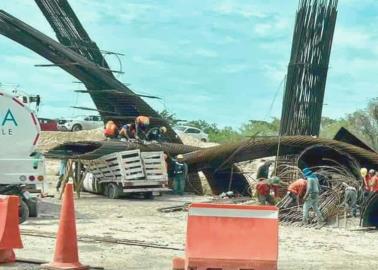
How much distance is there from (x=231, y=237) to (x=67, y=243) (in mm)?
2236

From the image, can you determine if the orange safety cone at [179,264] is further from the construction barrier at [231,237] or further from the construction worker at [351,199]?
the construction worker at [351,199]

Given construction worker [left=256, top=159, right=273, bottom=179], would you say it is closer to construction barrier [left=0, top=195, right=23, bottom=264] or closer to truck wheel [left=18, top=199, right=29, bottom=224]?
truck wheel [left=18, top=199, right=29, bottom=224]

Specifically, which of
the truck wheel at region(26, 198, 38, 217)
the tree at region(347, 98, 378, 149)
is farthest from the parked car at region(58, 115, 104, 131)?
the truck wheel at region(26, 198, 38, 217)

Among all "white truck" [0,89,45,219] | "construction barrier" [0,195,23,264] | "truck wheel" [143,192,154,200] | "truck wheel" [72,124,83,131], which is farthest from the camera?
"truck wheel" [72,124,83,131]

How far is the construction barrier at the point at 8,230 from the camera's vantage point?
34.7 ft

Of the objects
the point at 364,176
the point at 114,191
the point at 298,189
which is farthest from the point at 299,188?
the point at 114,191

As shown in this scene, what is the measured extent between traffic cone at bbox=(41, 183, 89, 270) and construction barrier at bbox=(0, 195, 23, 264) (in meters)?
0.72

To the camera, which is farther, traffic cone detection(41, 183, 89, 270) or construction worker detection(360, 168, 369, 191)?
construction worker detection(360, 168, 369, 191)

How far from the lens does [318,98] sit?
87.6ft

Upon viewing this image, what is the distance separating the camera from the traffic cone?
33.2ft

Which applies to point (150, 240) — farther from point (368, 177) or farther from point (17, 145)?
point (368, 177)

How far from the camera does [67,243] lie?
10180 mm

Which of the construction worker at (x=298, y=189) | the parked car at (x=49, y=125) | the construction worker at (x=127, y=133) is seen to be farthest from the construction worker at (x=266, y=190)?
the parked car at (x=49, y=125)

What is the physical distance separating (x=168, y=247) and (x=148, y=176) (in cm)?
1365
